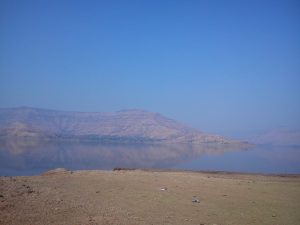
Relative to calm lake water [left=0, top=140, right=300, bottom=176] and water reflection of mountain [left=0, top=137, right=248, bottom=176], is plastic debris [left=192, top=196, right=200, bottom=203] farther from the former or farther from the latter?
water reflection of mountain [left=0, top=137, right=248, bottom=176]

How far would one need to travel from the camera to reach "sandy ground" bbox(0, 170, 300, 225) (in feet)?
32.8

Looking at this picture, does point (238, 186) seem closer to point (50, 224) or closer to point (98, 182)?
point (98, 182)

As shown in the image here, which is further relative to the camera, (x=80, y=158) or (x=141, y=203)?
(x=80, y=158)

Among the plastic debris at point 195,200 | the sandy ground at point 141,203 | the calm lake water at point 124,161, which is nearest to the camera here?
the sandy ground at point 141,203

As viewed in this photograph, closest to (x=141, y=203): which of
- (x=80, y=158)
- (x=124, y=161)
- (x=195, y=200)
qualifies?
(x=195, y=200)

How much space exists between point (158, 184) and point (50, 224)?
8.62 metres

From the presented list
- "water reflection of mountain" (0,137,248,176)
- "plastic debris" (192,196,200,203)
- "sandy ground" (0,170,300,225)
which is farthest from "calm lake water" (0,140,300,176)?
"plastic debris" (192,196,200,203)

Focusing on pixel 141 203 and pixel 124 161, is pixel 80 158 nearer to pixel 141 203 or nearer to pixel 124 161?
pixel 124 161

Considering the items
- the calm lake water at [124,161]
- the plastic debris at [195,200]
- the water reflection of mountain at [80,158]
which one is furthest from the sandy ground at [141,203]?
the water reflection of mountain at [80,158]

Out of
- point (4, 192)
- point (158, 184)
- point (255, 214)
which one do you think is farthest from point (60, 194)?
point (255, 214)

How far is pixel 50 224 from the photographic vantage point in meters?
9.02

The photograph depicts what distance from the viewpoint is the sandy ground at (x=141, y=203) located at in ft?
32.8

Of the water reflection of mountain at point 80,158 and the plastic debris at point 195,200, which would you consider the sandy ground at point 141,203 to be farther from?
the water reflection of mountain at point 80,158

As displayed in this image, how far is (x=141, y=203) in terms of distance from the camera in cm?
1224
